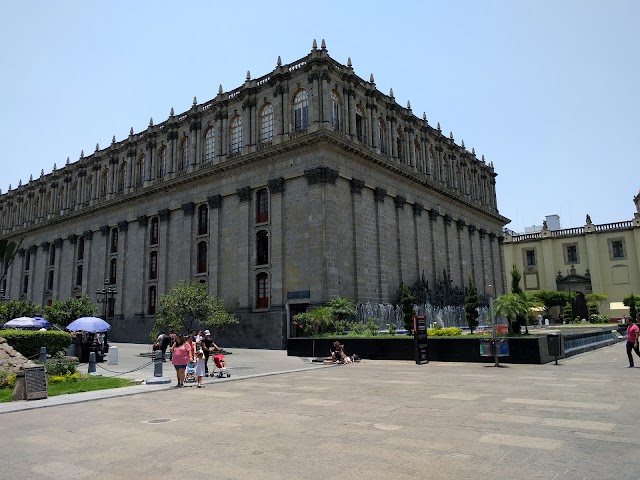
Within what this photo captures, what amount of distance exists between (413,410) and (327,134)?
85.8 ft

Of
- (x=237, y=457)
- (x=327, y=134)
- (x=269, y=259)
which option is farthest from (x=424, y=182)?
(x=237, y=457)

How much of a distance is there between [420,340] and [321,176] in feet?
50.4

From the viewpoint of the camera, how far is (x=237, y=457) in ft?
24.5

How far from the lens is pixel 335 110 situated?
3756 centimetres

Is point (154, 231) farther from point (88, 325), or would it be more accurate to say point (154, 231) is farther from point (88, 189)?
point (88, 325)

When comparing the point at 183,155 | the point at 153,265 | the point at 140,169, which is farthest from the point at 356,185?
the point at 140,169

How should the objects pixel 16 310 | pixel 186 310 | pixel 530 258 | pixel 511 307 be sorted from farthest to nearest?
pixel 530 258 → pixel 16 310 → pixel 186 310 → pixel 511 307

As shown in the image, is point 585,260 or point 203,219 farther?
point 585,260

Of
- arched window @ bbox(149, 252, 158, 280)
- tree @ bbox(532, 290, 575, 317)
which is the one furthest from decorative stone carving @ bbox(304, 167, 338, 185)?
tree @ bbox(532, 290, 575, 317)

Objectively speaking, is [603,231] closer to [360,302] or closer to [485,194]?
[485,194]

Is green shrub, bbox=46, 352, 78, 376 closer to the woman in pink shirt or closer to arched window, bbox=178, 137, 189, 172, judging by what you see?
the woman in pink shirt

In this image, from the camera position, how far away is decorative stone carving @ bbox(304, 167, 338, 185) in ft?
114

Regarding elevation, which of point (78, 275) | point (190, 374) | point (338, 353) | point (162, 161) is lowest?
point (190, 374)

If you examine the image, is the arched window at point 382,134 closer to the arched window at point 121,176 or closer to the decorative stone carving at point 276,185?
the decorative stone carving at point 276,185
